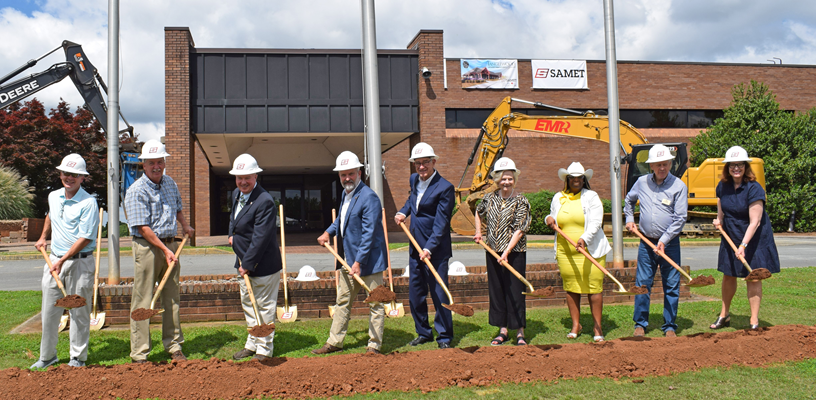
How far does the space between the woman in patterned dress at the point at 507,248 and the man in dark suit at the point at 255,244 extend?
1.90 metres

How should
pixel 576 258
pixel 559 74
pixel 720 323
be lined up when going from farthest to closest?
pixel 559 74
pixel 720 323
pixel 576 258

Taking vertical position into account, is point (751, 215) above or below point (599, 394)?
above

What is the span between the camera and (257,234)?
4566mm

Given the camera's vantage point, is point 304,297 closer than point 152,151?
No

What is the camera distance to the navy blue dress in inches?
215

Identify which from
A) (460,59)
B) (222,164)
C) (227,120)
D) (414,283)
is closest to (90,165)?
(222,164)

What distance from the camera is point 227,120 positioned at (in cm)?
Answer: 1658

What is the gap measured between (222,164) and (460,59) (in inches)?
472

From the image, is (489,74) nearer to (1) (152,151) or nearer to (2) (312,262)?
(2) (312,262)

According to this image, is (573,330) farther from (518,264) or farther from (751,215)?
(751,215)

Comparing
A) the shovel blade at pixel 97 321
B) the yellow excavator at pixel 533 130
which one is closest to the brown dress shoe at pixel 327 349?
the shovel blade at pixel 97 321

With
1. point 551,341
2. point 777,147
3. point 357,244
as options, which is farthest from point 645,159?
point 357,244

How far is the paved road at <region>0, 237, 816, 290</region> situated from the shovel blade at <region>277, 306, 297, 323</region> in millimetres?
5597

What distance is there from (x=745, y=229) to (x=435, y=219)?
3.20m
